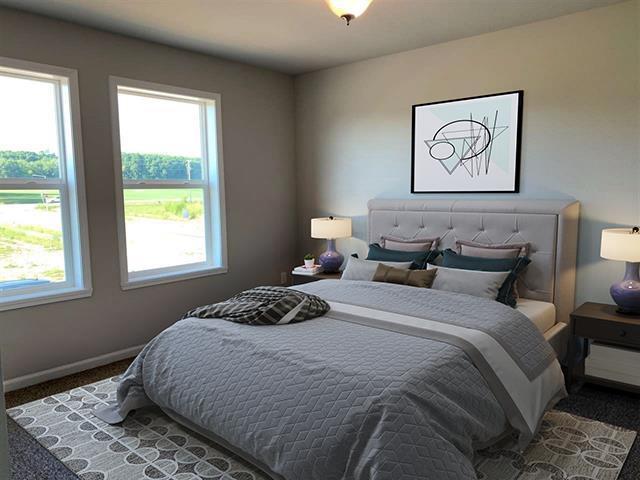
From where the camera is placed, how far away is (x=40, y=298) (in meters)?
3.38

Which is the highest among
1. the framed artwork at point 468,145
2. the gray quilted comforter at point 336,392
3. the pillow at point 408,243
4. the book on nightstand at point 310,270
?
the framed artwork at point 468,145

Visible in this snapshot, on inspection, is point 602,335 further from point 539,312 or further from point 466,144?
point 466,144

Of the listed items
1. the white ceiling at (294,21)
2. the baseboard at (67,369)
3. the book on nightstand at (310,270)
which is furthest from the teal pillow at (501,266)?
the baseboard at (67,369)

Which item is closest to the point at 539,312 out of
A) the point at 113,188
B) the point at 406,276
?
the point at 406,276

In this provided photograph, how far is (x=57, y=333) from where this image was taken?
351 cm

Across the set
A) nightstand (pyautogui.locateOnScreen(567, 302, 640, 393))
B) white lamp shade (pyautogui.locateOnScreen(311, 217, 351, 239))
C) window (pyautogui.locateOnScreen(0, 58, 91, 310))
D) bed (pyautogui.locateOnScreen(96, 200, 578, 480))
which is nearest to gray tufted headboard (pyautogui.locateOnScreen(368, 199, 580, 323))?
bed (pyautogui.locateOnScreen(96, 200, 578, 480))

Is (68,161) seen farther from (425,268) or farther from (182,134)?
(425,268)

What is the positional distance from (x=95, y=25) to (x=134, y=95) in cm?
60

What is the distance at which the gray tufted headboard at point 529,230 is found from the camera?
3.41 metres

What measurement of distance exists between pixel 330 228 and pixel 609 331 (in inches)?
94.6

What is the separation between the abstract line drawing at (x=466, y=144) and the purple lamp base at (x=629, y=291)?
1273 mm

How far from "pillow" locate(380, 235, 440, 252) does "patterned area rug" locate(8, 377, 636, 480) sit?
5.23 ft

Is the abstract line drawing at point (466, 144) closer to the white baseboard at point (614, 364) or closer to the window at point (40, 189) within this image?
the white baseboard at point (614, 364)

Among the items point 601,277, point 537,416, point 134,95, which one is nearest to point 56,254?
point 134,95
